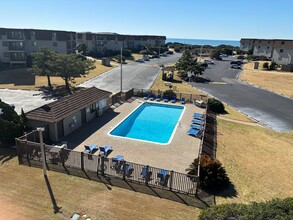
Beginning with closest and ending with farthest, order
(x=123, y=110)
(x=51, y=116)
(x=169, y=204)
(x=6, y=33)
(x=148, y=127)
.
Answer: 1. (x=169, y=204)
2. (x=51, y=116)
3. (x=148, y=127)
4. (x=123, y=110)
5. (x=6, y=33)

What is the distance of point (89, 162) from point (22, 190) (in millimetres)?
4845

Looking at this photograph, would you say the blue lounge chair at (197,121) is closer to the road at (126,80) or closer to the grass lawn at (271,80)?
the road at (126,80)


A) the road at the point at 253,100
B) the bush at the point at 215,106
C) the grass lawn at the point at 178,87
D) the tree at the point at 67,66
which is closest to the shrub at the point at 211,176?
the road at the point at 253,100

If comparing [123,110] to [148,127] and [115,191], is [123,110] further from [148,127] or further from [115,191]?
[115,191]

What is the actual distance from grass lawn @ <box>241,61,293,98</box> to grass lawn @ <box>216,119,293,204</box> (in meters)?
24.0

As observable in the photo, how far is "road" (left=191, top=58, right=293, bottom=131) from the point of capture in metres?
33.4

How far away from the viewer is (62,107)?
2494cm

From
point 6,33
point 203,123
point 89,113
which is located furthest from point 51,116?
point 6,33

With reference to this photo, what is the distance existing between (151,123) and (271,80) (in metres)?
42.7

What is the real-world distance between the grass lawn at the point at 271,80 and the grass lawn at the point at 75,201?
138ft

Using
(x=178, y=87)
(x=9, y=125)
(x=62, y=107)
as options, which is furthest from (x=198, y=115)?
(x=9, y=125)

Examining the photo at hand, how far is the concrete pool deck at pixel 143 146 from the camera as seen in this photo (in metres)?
20.7

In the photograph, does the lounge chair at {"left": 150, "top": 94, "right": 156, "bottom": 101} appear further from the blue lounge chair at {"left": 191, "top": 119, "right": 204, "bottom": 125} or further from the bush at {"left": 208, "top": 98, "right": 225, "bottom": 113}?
the blue lounge chair at {"left": 191, "top": 119, "right": 204, "bottom": 125}

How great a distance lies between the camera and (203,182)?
55.8 ft
